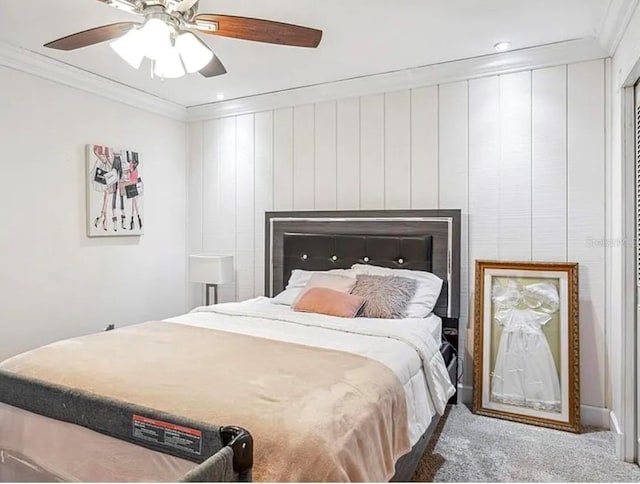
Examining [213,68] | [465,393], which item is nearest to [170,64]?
[213,68]

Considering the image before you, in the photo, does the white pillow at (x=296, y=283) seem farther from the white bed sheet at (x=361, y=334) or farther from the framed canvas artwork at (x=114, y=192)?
the framed canvas artwork at (x=114, y=192)

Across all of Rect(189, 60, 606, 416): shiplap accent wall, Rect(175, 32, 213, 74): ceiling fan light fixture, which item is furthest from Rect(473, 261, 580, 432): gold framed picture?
Rect(175, 32, 213, 74): ceiling fan light fixture

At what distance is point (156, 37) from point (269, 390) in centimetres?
157

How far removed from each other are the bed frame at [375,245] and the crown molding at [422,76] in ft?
3.28

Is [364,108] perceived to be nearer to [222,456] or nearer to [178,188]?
[178,188]

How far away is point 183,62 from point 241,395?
160 cm

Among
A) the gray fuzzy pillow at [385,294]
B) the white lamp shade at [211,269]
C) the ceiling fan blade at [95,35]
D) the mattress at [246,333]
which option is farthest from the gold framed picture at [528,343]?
the ceiling fan blade at [95,35]

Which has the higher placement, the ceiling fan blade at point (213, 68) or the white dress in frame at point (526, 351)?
the ceiling fan blade at point (213, 68)

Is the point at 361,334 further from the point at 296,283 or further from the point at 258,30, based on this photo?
the point at 258,30

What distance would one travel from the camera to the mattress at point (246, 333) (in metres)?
1.44

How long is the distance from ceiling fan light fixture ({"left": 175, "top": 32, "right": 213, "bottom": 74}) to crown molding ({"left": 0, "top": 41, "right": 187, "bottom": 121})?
1.68 metres

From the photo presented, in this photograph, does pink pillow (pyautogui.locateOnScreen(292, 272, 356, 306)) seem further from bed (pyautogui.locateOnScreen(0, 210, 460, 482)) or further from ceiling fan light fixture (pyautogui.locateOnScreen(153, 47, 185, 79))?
ceiling fan light fixture (pyautogui.locateOnScreen(153, 47, 185, 79))

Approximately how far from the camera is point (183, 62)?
217cm

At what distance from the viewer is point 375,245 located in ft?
11.5
